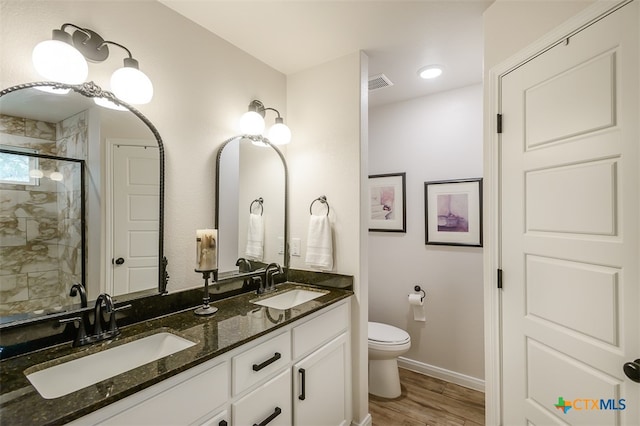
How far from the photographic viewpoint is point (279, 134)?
6.91 ft

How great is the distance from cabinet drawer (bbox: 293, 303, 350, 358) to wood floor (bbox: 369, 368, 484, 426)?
2.80 feet

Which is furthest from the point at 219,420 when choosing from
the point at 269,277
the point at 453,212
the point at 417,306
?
the point at 453,212

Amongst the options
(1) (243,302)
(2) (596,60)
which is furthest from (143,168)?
(2) (596,60)

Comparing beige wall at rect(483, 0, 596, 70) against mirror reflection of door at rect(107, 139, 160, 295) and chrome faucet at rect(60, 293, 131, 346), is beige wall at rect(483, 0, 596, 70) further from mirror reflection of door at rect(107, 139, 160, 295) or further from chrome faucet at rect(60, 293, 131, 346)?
chrome faucet at rect(60, 293, 131, 346)

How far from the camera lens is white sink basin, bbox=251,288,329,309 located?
192 centimetres

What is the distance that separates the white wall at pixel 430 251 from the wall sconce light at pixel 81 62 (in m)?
2.18

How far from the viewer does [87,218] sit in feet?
4.11

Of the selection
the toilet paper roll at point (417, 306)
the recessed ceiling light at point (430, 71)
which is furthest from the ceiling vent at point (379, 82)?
the toilet paper roll at point (417, 306)

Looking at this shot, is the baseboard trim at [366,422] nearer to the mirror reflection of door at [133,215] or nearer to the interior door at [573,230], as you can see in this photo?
the interior door at [573,230]

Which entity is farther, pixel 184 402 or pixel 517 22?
pixel 517 22

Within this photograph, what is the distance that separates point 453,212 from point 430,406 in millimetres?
1571

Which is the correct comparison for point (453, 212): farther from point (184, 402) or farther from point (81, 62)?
point (81, 62)

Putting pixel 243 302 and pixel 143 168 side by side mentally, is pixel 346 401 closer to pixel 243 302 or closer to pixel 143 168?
pixel 243 302

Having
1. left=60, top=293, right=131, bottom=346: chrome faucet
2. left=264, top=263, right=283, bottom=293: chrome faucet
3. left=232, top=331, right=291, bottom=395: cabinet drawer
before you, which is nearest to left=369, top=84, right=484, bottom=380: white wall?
left=264, top=263, right=283, bottom=293: chrome faucet
